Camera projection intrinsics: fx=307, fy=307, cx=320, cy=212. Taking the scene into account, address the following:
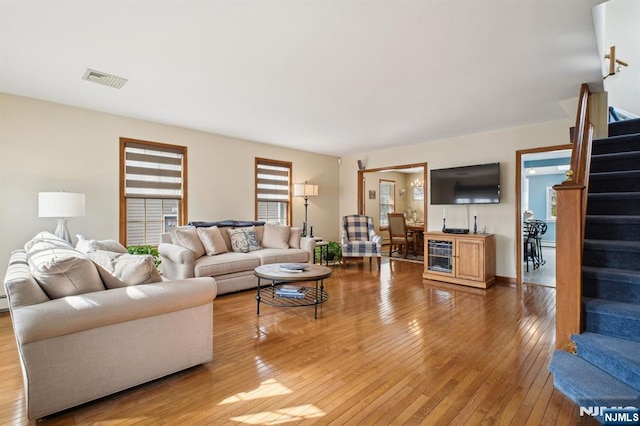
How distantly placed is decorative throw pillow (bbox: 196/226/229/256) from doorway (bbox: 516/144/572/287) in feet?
15.1

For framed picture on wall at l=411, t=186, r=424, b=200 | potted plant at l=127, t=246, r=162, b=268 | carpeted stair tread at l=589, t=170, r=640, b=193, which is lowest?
potted plant at l=127, t=246, r=162, b=268

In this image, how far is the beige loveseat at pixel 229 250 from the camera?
3920 millimetres

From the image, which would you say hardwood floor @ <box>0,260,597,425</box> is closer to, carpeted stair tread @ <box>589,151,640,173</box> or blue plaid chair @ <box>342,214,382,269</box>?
carpeted stair tread @ <box>589,151,640,173</box>

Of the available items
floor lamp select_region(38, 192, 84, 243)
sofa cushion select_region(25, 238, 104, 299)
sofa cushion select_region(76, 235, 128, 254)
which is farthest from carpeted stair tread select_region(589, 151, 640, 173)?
floor lamp select_region(38, 192, 84, 243)

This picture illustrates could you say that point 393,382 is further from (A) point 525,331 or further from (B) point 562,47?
(B) point 562,47

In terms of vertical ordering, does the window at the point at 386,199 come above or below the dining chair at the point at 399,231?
above

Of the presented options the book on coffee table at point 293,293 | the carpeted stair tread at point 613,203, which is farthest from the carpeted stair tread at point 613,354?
the book on coffee table at point 293,293

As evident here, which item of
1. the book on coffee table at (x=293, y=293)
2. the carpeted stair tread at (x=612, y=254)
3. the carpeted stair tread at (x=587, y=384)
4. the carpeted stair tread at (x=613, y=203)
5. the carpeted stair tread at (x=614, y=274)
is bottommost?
the carpeted stair tread at (x=587, y=384)

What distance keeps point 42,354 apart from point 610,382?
3.08 metres

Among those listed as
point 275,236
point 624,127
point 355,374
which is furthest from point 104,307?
point 624,127

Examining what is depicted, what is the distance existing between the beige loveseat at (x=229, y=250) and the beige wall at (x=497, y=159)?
276 centimetres

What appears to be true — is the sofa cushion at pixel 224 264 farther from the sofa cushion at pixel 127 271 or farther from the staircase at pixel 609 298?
the staircase at pixel 609 298

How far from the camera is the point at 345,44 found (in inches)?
97.9

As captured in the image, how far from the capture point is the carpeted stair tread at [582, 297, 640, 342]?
1926mm
